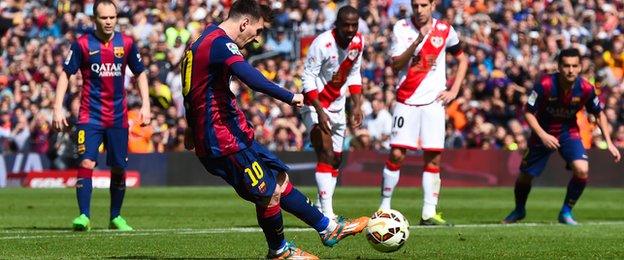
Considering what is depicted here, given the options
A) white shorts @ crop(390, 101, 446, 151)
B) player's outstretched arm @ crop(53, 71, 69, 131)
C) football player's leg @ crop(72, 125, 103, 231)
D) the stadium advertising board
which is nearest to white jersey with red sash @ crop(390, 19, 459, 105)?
white shorts @ crop(390, 101, 446, 151)

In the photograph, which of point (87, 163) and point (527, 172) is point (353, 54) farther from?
point (87, 163)

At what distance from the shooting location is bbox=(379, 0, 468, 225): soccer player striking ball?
1622 cm

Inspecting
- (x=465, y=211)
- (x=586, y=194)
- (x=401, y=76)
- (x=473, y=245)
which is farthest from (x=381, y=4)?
(x=473, y=245)

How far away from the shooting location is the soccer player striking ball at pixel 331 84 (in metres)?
16.0

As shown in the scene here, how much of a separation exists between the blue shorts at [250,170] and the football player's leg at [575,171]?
6.63m

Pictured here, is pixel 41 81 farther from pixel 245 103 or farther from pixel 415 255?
pixel 415 255

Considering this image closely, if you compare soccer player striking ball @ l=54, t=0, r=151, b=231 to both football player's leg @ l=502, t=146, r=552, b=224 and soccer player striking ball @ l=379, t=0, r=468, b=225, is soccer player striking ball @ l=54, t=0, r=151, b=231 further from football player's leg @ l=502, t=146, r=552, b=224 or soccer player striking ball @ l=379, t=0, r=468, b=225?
football player's leg @ l=502, t=146, r=552, b=224

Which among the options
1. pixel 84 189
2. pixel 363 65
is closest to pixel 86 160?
pixel 84 189

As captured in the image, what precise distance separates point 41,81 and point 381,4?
351 inches

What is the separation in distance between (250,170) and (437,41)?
608 centimetres

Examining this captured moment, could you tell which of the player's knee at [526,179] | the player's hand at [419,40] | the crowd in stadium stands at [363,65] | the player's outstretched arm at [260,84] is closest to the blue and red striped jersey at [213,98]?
the player's outstretched arm at [260,84]

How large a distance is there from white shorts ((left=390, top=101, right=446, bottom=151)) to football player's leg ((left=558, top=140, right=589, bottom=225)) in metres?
1.59

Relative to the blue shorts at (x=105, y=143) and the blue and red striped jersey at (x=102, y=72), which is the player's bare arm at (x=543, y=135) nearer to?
the blue and red striped jersey at (x=102, y=72)

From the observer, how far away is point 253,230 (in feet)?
48.8
